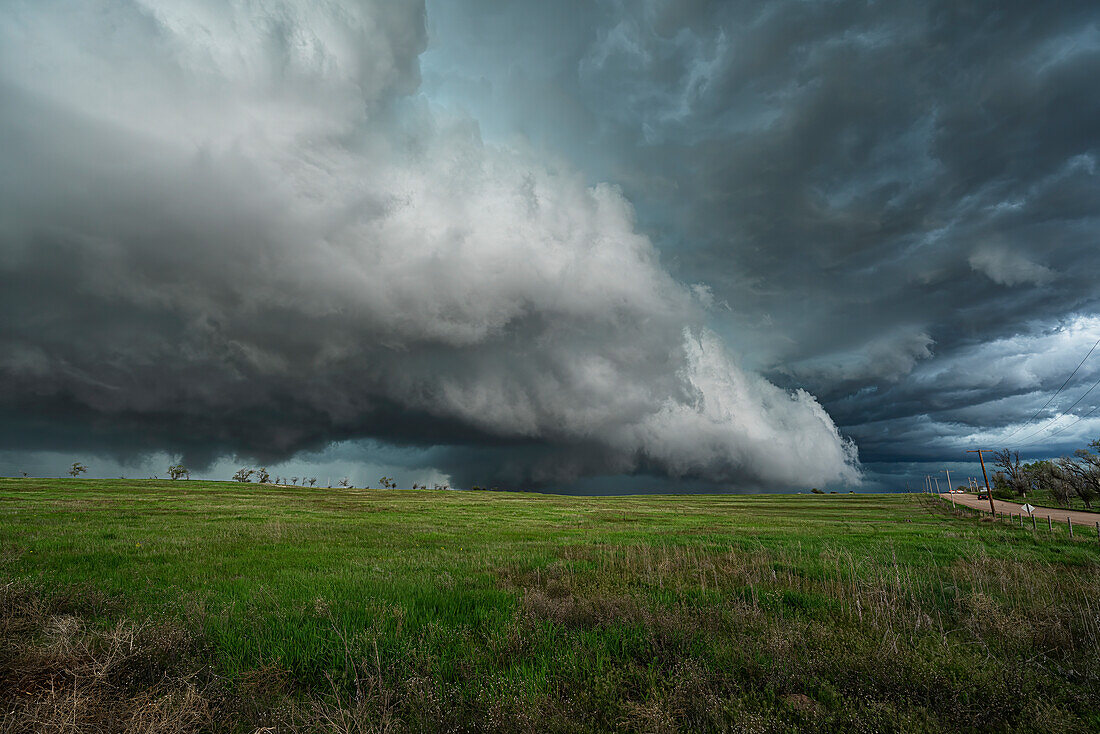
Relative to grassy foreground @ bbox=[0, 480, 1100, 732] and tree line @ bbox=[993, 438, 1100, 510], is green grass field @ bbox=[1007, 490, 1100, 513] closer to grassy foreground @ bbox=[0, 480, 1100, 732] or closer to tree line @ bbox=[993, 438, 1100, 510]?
tree line @ bbox=[993, 438, 1100, 510]

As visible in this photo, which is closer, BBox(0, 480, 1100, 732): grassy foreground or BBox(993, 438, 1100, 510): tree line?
BBox(0, 480, 1100, 732): grassy foreground

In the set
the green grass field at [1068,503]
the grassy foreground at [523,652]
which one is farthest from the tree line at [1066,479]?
the grassy foreground at [523,652]

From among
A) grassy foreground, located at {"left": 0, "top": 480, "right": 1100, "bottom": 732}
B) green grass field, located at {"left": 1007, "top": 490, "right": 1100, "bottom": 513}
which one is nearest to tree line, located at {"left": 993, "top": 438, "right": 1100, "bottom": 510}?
green grass field, located at {"left": 1007, "top": 490, "right": 1100, "bottom": 513}

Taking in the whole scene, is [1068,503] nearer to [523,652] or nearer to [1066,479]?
[1066,479]

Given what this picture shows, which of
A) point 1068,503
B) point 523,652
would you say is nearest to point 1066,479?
point 1068,503

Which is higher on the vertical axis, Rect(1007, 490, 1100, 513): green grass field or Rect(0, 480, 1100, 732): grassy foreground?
Rect(0, 480, 1100, 732): grassy foreground

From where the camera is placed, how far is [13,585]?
9.05 m

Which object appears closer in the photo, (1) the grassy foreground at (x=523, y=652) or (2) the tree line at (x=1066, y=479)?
(1) the grassy foreground at (x=523, y=652)

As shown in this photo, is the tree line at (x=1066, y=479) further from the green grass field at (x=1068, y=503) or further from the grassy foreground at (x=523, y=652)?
the grassy foreground at (x=523, y=652)

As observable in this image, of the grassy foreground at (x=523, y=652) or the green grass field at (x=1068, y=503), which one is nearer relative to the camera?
the grassy foreground at (x=523, y=652)

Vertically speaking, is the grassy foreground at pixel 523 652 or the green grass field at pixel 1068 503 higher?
the grassy foreground at pixel 523 652

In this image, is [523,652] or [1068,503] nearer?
[523,652]

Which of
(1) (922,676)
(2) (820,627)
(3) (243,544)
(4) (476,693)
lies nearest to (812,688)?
(1) (922,676)

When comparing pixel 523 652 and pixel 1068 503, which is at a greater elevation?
pixel 523 652
